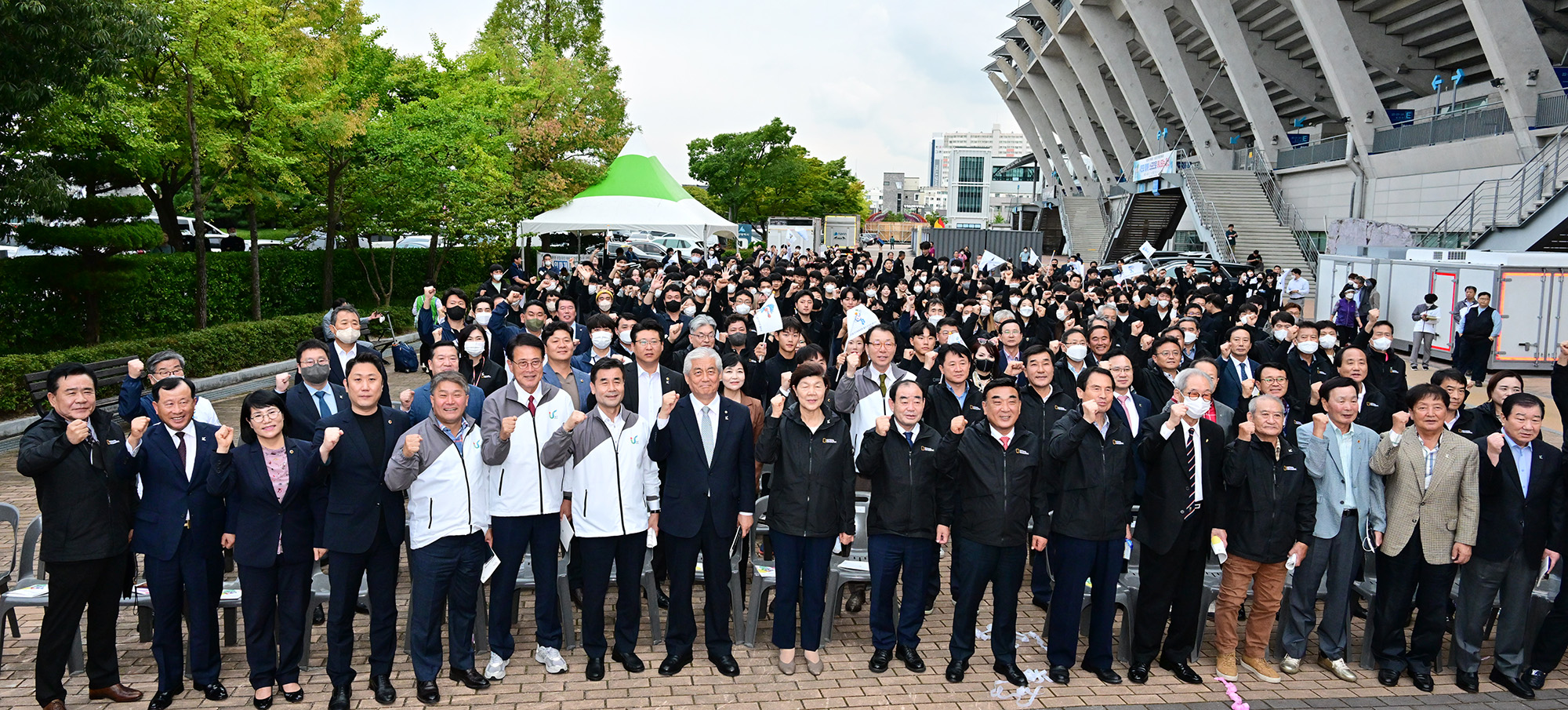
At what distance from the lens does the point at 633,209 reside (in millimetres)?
25312

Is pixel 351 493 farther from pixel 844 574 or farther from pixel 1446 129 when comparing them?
pixel 1446 129

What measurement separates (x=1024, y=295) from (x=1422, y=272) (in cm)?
1061

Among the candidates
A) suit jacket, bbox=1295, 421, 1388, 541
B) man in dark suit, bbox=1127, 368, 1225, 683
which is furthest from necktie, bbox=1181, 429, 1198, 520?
suit jacket, bbox=1295, 421, 1388, 541

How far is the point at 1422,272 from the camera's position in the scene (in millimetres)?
18703

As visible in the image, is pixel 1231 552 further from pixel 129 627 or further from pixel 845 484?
pixel 129 627

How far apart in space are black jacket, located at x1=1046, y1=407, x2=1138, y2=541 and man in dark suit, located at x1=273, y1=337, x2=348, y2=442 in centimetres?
428

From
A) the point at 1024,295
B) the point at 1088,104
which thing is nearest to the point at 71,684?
the point at 1024,295

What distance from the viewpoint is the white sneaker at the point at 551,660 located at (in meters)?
5.65

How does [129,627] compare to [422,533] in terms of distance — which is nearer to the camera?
[422,533]

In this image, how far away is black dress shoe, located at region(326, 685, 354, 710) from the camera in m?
5.12

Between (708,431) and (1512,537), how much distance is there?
4.48m

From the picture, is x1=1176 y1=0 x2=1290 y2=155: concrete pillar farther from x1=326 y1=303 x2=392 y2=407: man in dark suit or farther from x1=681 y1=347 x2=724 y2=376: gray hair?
x1=681 y1=347 x2=724 y2=376: gray hair

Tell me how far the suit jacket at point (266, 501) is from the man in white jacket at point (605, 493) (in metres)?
1.16

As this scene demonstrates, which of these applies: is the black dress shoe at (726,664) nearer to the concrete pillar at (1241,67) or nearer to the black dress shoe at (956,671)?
the black dress shoe at (956,671)
